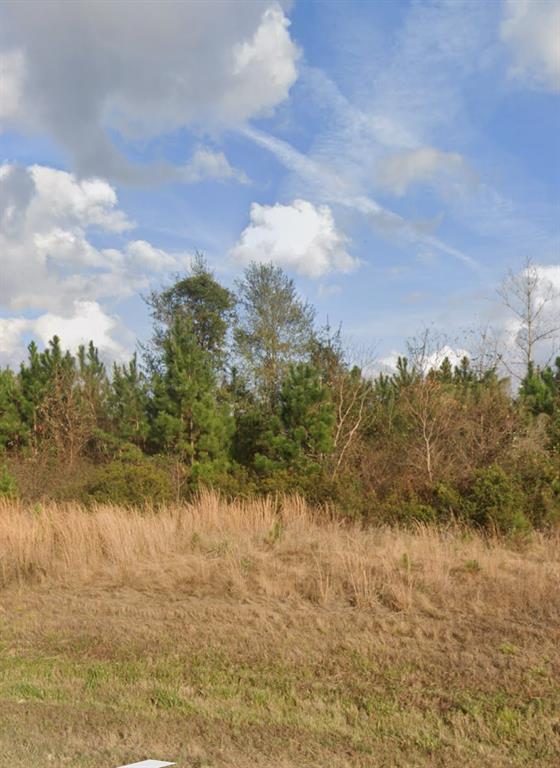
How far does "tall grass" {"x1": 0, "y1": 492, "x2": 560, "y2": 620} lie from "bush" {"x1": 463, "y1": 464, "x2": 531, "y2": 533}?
46 cm

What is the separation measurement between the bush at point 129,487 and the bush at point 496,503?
19.6 ft

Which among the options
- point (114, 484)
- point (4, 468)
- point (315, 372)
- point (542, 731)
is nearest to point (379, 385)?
point (315, 372)

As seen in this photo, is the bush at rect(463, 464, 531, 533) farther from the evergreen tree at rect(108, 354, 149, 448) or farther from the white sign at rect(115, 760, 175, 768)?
the evergreen tree at rect(108, 354, 149, 448)

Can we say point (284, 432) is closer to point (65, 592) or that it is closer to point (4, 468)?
point (4, 468)

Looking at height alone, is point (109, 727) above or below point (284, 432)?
below

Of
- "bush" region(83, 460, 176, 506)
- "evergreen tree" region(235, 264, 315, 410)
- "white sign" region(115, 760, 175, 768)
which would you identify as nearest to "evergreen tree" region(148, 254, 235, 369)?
"evergreen tree" region(235, 264, 315, 410)

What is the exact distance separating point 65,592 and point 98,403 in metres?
15.6

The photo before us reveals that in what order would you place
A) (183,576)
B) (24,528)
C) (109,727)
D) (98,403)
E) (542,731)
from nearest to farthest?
(542,731), (109,727), (183,576), (24,528), (98,403)

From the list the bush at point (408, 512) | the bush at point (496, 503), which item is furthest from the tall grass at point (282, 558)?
the bush at point (408, 512)

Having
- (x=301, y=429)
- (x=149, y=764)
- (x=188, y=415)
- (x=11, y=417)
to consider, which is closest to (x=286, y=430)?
(x=301, y=429)

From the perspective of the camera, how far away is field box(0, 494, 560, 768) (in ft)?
13.3

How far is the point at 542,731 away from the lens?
4074mm

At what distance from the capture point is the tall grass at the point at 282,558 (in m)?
7.07

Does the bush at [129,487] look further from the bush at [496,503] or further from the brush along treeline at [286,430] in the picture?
the bush at [496,503]
